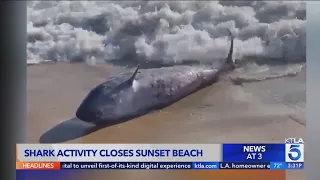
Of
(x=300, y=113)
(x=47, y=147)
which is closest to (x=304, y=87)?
(x=300, y=113)

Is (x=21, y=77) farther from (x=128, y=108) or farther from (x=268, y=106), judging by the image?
(x=268, y=106)

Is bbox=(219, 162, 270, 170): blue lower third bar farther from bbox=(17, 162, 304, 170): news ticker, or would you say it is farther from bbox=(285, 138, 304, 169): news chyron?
bbox=(285, 138, 304, 169): news chyron

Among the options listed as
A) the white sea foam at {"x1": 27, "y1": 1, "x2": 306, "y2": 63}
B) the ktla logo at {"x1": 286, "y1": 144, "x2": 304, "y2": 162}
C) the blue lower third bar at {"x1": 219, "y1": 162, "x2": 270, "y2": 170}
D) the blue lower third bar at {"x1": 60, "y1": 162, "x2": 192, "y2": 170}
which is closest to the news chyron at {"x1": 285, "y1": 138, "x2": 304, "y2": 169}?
the ktla logo at {"x1": 286, "y1": 144, "x2": 304, "y2": 162}

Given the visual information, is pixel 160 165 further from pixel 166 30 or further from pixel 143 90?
pixel 166 30

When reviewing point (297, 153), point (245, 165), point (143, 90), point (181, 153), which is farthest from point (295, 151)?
point (143, 90)

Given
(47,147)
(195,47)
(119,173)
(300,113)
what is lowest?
(119,173)

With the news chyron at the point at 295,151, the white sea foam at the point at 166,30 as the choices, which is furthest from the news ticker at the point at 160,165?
the white sea foam at the point at 166,30
